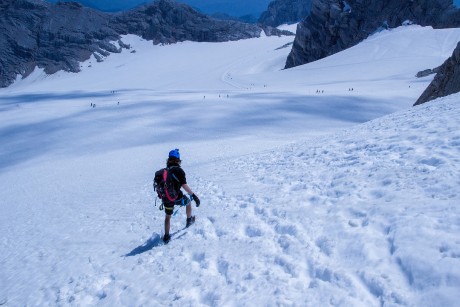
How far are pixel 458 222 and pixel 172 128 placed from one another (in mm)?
21599

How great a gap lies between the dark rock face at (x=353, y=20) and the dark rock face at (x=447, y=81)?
5702 centimetres

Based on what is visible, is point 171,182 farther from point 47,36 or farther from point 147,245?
point 47,36

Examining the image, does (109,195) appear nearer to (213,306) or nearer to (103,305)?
(103,305)

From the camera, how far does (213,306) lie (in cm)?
498

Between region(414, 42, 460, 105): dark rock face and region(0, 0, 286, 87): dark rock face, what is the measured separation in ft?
364

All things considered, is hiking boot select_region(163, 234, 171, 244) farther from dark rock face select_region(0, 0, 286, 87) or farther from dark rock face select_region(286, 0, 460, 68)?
dark rock face select_region(0, 0, 286, 87)

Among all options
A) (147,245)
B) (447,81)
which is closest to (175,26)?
(447,81)

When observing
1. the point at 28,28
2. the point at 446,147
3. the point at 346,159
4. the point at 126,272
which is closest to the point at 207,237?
the point at 126,272

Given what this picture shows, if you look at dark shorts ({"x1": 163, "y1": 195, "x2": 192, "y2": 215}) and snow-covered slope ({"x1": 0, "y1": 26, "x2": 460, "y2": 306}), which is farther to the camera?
dark shorts ({"x1": 163, "y1": 195, "x2": 192, "y2": 215})

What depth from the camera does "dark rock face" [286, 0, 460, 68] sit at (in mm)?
69125

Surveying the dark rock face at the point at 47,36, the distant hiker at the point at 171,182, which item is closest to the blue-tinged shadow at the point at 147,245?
the distant hiker at the point at 171,182

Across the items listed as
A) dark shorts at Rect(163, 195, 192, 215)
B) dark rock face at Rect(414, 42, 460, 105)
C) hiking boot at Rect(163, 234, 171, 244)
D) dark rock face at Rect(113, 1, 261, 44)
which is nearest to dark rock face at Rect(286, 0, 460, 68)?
dark rock face at Rect(414, 42, 460, 105)

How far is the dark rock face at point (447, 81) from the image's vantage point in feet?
58.2

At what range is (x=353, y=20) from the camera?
74375 mm
